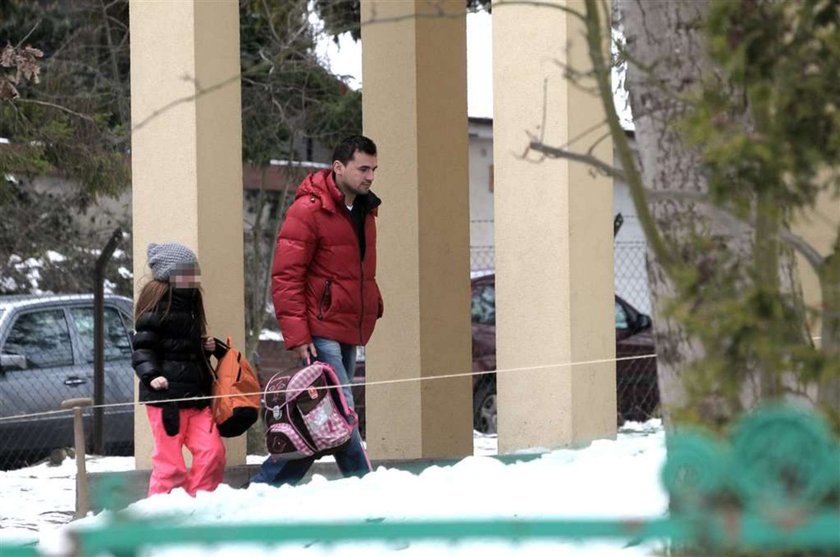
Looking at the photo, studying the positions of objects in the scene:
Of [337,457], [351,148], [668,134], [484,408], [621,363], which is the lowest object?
[484,408]

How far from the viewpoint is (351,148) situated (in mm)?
7883

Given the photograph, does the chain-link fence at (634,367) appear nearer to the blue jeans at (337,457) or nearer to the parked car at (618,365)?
the parked car at (618,365)

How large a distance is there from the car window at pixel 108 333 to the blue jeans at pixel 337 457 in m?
4.77

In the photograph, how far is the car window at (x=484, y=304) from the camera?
1385 centimetres

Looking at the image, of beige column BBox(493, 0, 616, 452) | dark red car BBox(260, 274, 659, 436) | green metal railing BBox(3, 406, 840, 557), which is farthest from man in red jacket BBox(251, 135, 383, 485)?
green metal railing BBox(3, 406, 840, 557)

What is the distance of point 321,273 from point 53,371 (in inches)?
188

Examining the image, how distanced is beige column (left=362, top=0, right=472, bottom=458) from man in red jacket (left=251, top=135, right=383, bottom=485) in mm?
1321

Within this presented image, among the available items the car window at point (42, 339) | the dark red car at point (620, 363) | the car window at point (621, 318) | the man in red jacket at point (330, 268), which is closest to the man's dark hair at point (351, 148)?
the man in red jacket at point (330, 268)

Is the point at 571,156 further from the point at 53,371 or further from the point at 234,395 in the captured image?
the point at 53,371

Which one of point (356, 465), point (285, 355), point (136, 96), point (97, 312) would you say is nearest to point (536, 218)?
point (356, 465)

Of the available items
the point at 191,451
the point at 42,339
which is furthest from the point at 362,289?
the point at 42,339

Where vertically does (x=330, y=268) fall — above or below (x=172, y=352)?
above

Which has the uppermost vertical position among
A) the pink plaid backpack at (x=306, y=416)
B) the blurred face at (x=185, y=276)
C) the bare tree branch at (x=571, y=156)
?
the bare tree branch at (x=571, y=156)

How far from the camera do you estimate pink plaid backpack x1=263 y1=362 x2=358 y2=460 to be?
7336 mm
